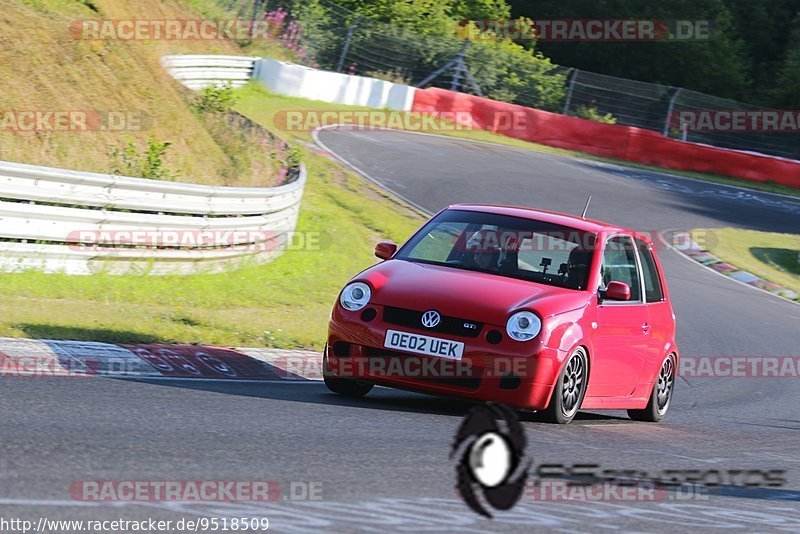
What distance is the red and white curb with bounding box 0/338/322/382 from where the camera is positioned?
841 cm

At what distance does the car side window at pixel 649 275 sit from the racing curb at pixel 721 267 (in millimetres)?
11339

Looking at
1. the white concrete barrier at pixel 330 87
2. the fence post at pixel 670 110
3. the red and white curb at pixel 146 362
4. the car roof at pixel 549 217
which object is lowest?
the white concrete barrier at pixel 330 87

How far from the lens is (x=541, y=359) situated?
7.96m

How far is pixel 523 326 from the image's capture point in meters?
8.02

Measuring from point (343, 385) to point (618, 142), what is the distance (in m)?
27.1

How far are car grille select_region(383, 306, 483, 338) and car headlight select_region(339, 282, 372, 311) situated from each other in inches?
11.3

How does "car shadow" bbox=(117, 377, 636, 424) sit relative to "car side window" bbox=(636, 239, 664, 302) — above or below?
below

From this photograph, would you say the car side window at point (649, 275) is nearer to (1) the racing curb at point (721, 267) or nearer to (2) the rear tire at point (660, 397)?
(2) the rear tire at point (660, 397)

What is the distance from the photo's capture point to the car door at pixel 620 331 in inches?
351

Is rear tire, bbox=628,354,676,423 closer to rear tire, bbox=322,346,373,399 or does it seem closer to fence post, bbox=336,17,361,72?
rear tire, bbox=322,346,373,399

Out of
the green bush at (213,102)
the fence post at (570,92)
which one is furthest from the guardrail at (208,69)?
the fence post at (570,92)

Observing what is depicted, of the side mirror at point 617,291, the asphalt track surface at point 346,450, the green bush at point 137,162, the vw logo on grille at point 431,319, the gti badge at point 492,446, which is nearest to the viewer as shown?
the gti badge at point 492,446

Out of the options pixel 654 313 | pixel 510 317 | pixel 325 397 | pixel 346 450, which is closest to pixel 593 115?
pixel 654 313

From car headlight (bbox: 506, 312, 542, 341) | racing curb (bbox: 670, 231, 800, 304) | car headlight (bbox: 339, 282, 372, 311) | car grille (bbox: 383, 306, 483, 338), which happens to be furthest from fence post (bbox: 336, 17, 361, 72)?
car headlight (bbox: 506, 312, 542, 341)
